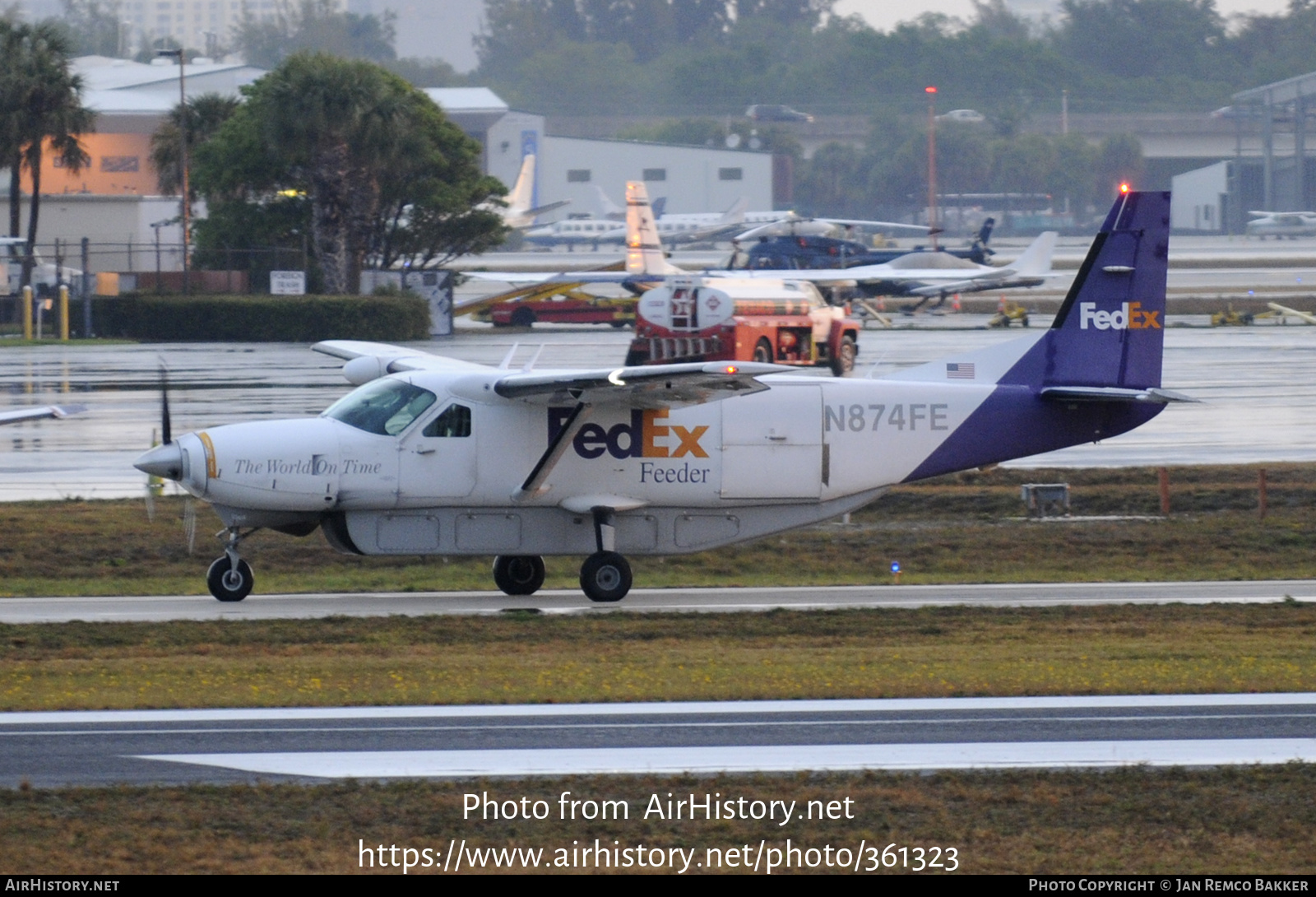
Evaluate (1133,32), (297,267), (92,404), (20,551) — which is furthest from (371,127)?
(1133,32)

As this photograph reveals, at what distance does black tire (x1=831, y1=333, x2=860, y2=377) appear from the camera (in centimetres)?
4038

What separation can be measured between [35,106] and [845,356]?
33325 mm

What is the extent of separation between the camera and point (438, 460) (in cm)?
1680

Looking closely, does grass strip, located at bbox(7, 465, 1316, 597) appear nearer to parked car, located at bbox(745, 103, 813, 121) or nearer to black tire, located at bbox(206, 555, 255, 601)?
black tire, located at bbox(206, 555, 255, 601)

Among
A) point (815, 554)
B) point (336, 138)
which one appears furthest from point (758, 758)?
point (336, 138)

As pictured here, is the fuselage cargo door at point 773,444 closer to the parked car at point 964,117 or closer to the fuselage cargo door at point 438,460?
the fuselage cargo door at point 438,460

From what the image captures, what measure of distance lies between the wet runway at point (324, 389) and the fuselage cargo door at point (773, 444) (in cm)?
149

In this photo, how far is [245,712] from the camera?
37.7 ft

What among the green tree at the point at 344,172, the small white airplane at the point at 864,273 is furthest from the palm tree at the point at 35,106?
the small white airplane at the point at 864,273

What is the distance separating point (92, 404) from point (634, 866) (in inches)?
1052

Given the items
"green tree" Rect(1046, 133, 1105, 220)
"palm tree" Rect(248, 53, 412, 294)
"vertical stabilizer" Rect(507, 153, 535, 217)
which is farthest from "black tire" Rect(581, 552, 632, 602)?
"green tree" Rect(1046, 133, 1105, 220)
